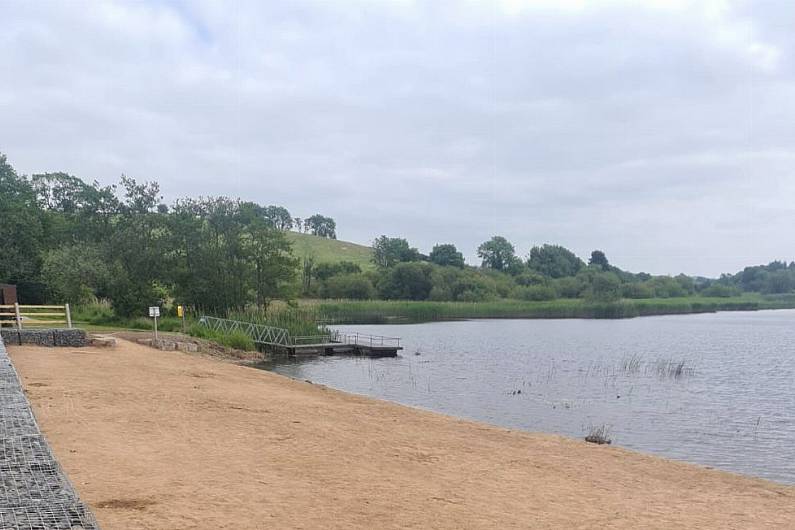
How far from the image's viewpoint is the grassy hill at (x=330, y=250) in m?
123

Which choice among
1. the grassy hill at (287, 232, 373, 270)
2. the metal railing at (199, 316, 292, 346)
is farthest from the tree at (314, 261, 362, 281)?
the metal railing at (199, 316, 292, 346)

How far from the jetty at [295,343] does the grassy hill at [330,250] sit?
7577 centimetres

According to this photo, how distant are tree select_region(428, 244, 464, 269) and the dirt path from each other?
116474mm

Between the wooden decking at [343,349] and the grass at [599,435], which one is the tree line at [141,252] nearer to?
the wooden decking at [343,349]

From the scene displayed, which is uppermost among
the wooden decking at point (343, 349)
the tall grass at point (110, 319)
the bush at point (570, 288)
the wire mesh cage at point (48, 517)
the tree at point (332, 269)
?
the tree at point (332, 269)

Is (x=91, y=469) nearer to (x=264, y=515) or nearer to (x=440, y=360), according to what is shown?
(x=264, y=515)

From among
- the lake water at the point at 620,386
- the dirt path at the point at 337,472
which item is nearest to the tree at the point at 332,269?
the lake water at the point at 620,386

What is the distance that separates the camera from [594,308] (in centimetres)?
7938

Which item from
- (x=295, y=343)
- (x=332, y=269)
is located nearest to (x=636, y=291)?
(x=332, y=269)

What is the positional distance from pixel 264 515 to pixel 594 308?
76.6m

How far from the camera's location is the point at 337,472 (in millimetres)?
9133

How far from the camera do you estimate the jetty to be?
37.1 metres

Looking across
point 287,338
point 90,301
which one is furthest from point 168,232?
point 287,338

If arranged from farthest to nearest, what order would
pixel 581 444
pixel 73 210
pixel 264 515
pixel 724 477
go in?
pixel 73 210, pixel 581 444, pixel 724 477, pixel 264 515
